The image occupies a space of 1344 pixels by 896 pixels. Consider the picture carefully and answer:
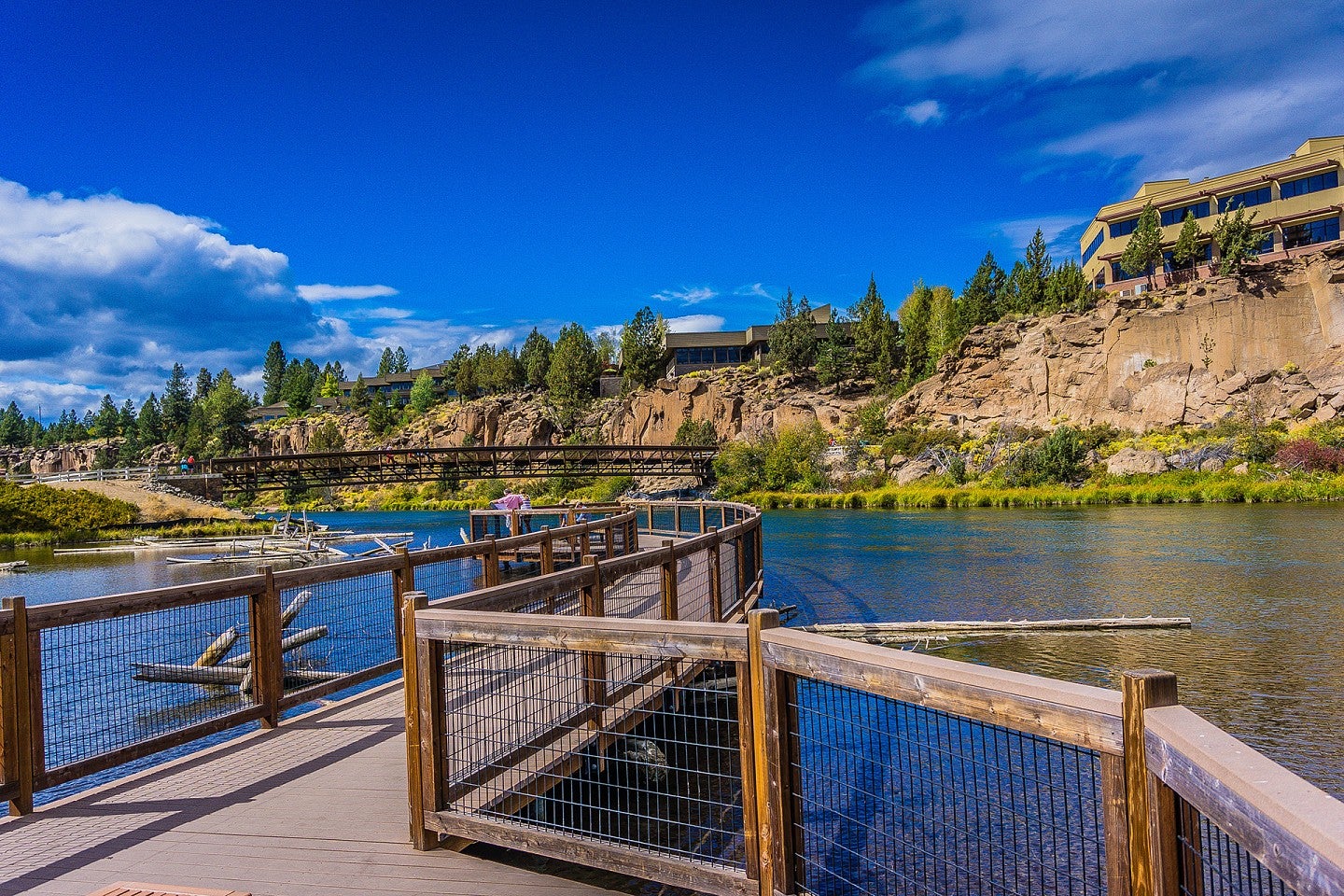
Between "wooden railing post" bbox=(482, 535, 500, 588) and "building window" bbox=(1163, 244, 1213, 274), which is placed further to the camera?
"building window" bbox=(1163, 244, 1213, 274)

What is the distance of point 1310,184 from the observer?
212 ft

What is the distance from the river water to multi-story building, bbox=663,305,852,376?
67.3m

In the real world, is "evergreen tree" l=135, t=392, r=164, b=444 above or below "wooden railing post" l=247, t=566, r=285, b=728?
above

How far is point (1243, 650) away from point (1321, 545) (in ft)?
50.1

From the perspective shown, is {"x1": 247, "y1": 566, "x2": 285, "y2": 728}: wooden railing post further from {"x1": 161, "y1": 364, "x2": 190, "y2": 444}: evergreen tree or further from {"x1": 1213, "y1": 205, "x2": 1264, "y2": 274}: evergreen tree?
{"x1": 161, "y1": 364, "x2": 190, "y2": 444}: evergreen tree

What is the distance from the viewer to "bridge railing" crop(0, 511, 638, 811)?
5797 millimetres

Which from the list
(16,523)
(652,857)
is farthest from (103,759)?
(16,523)

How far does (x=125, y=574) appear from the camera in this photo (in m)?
29.4

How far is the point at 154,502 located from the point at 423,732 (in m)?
61.3

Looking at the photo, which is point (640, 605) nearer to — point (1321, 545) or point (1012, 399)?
point (1321, 545)

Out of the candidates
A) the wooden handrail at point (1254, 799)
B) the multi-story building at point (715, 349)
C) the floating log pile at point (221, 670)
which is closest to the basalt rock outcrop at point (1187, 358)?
the multi-story building at point (715, 349)

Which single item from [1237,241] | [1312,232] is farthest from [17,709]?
[1312,232]

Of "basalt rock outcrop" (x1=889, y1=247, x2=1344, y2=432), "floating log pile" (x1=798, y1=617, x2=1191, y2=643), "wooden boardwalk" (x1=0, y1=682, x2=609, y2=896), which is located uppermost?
"basalt rock outcrop" (x1=889, y1=247, x2=1344, y2=432)

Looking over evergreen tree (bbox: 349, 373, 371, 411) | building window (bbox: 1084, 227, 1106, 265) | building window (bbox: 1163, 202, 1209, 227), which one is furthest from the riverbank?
evergreen tree (bbox: 349, 373, 371, 411)
